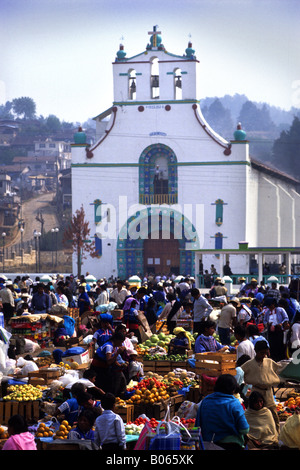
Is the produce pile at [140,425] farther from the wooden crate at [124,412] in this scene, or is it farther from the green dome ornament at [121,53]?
the green dome ornament at [121,53]

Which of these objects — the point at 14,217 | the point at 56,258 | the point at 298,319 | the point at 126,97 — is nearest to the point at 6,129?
the point at 14,217

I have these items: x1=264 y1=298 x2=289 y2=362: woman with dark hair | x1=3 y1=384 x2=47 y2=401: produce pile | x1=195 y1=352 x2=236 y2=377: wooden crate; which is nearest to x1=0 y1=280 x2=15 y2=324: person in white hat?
x1=264 y1=298 x2=289 y2=362: woman with dark hair

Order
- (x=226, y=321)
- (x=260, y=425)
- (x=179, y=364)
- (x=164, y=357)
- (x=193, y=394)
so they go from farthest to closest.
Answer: (x=226, y=321), (x=164, y=357), (x=179, y=364), (x=193, y=394), (x=260, y=425)

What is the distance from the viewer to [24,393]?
13.0m

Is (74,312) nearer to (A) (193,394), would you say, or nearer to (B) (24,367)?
(B) (24,367)

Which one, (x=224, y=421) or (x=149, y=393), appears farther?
(x=149, y=393)

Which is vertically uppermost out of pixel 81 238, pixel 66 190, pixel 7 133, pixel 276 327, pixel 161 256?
pixel 7 133

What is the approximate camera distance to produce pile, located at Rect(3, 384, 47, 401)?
1288 centimetres

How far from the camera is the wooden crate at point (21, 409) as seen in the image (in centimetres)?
1274

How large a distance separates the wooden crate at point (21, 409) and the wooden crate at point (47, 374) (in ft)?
3.23

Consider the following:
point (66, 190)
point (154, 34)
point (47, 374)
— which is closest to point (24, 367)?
point (47, 374)

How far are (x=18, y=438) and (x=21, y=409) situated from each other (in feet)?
13.7

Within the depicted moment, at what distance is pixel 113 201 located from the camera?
1791 inches

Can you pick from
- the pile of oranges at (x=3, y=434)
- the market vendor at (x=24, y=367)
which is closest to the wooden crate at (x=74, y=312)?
the market vendor at (x=24, y=367)
